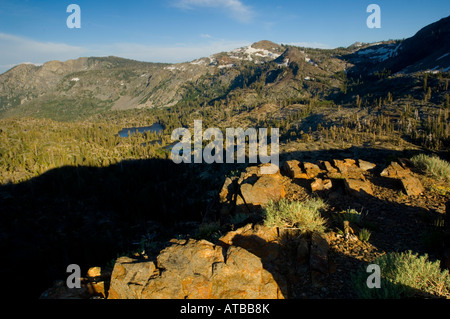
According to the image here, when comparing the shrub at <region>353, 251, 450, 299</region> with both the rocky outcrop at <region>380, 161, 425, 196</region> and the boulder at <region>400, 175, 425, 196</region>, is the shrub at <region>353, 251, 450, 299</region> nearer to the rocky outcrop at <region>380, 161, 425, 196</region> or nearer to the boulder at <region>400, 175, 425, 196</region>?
the boulder at <region>400, 175, 425, 196</region>

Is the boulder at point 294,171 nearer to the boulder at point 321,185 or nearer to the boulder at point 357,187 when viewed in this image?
the boulder at point 321,185

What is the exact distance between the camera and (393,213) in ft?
29.1

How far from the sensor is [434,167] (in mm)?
11867

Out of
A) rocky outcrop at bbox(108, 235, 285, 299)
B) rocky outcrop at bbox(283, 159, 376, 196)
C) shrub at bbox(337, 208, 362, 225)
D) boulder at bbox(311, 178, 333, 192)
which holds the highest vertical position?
rocky outcrop at bbox(283, 159, 376, 196)

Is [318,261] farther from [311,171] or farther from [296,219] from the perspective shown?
[311,171]

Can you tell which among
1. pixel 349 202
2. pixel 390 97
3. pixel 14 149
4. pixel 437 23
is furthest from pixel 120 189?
pixel 437 23

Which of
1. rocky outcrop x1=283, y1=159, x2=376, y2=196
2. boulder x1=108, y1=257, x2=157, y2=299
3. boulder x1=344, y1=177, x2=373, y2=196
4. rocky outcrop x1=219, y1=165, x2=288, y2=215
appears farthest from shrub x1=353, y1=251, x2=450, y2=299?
rocky outcrop x1=283, y1=159, x2=376, y2=196

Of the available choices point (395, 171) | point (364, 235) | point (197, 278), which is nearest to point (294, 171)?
point (395, 171)

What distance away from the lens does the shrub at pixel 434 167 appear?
37.5ft

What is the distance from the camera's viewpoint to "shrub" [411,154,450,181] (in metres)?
11.4

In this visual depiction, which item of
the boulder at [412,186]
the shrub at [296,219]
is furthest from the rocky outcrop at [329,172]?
the shrub at [296,219]
